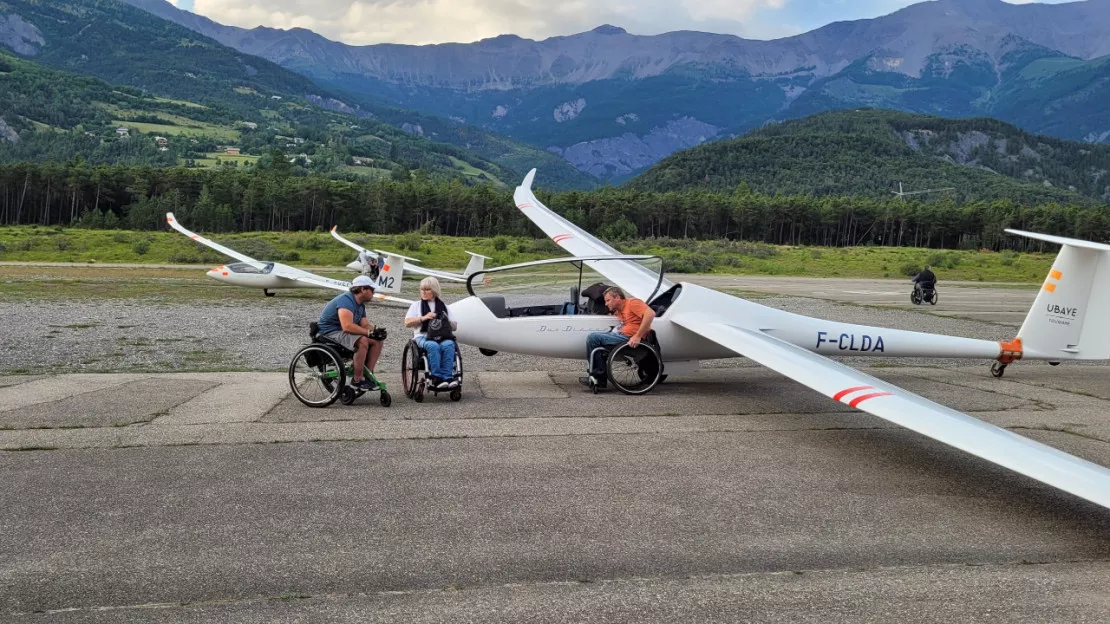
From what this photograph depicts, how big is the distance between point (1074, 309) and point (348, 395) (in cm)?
1122

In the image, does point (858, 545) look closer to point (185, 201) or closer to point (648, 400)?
point (648, 400)

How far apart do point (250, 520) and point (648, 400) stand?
6.24 metres

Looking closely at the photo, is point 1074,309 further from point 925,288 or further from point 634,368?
point 925,288

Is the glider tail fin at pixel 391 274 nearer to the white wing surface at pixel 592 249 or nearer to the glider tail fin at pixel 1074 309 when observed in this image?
the white wing surface at pixel 592 249

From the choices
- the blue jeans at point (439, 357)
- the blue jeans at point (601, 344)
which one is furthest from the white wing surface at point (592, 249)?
the blue jeans at point (439, 357)

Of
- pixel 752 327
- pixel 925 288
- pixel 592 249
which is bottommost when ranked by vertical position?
pixel 752 327

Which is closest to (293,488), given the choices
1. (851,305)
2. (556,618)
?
(556,618)

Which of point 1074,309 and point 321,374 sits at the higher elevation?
point 1074,309

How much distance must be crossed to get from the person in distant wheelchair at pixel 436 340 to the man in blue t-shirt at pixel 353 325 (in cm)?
60

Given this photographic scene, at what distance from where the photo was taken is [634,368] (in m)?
11.8

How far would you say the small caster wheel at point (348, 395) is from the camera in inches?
413

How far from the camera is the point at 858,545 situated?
6.04 m

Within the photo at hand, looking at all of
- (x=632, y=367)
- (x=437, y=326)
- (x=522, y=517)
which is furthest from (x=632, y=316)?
(x=522, y=517)

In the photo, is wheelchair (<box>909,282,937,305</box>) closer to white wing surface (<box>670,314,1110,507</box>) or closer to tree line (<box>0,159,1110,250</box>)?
white wing surface (<box>670,314,1110,507</box>)
